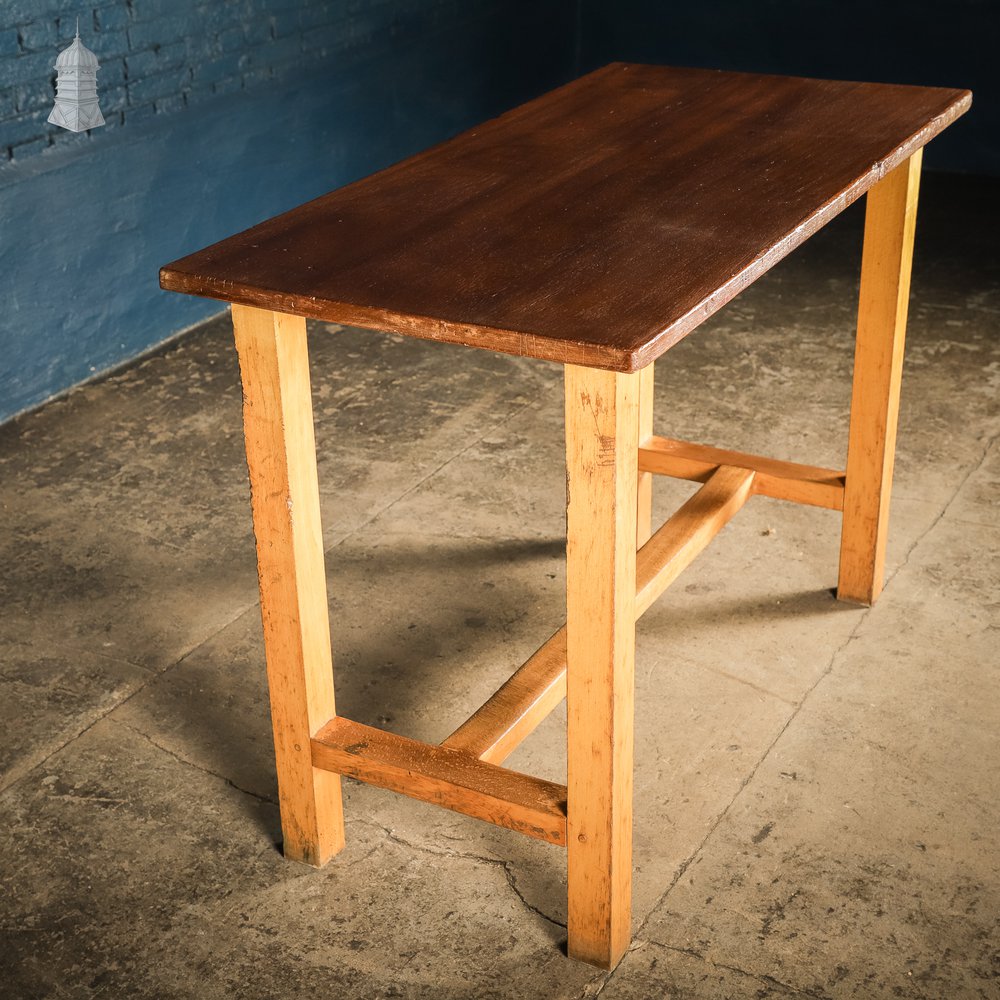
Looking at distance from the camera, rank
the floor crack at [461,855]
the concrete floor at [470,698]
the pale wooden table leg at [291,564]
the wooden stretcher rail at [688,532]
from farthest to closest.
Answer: the wooden stretcher rail at [688,532]
the floor crack at [461,855]
the concrete floor at [470,698]
the pale wooden table leg at [291,564]

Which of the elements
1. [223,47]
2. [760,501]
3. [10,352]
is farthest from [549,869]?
[223,47]

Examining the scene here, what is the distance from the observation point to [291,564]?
2.20 m

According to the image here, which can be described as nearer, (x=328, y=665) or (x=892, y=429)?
(x=328, y=665)

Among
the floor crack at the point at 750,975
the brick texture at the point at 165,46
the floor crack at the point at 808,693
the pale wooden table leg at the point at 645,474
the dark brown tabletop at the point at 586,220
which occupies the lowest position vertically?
the floor crack at the point at 808,693

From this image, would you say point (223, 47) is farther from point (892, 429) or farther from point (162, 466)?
point (892, 429)

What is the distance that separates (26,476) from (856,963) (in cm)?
262

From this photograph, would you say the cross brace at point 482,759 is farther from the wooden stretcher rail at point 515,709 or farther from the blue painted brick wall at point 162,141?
the blue painted brick wall at point 162,141

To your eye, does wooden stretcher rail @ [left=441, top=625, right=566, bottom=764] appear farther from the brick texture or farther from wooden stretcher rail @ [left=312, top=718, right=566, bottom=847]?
the brick texture

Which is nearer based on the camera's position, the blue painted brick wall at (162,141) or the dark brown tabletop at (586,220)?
the dark brown tabletop at (586,220)

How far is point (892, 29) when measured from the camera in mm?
6387

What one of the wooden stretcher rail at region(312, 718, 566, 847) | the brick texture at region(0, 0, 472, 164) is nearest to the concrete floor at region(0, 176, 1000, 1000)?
the wooden stretcher rail at region(312, 718, 566, 847)

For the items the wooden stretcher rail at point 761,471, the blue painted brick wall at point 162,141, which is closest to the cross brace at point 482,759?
the wooden stretcher rail at point 761,471

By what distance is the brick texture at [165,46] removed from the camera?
4012 mm

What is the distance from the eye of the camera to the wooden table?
1.89m
